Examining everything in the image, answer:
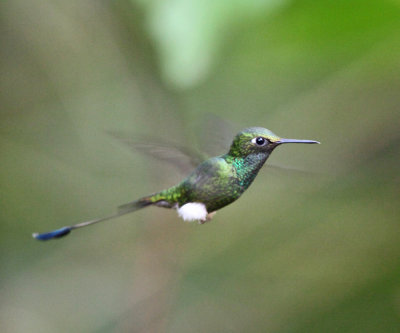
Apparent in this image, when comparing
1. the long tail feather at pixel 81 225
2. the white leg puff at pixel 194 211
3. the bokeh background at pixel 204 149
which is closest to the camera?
the long tail feather at pixel 81 225

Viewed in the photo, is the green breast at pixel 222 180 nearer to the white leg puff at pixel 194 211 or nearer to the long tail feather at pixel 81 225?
the white leg puff at pixel 194 211

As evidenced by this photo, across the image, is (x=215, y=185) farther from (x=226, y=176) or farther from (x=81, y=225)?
(x=81, y=225)

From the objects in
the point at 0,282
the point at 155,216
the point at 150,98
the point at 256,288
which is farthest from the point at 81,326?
the point at 150,98

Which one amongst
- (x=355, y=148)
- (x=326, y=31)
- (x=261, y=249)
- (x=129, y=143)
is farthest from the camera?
(x=261, y=249)

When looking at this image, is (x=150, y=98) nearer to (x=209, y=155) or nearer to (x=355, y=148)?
(x=355, y=148)

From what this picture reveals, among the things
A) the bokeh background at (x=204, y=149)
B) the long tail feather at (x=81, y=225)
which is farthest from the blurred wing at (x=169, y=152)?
the long tail feather at (x=81, y=225)

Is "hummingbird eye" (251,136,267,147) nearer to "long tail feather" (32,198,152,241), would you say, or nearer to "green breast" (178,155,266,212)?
"green breast" (178,155,266,212)
